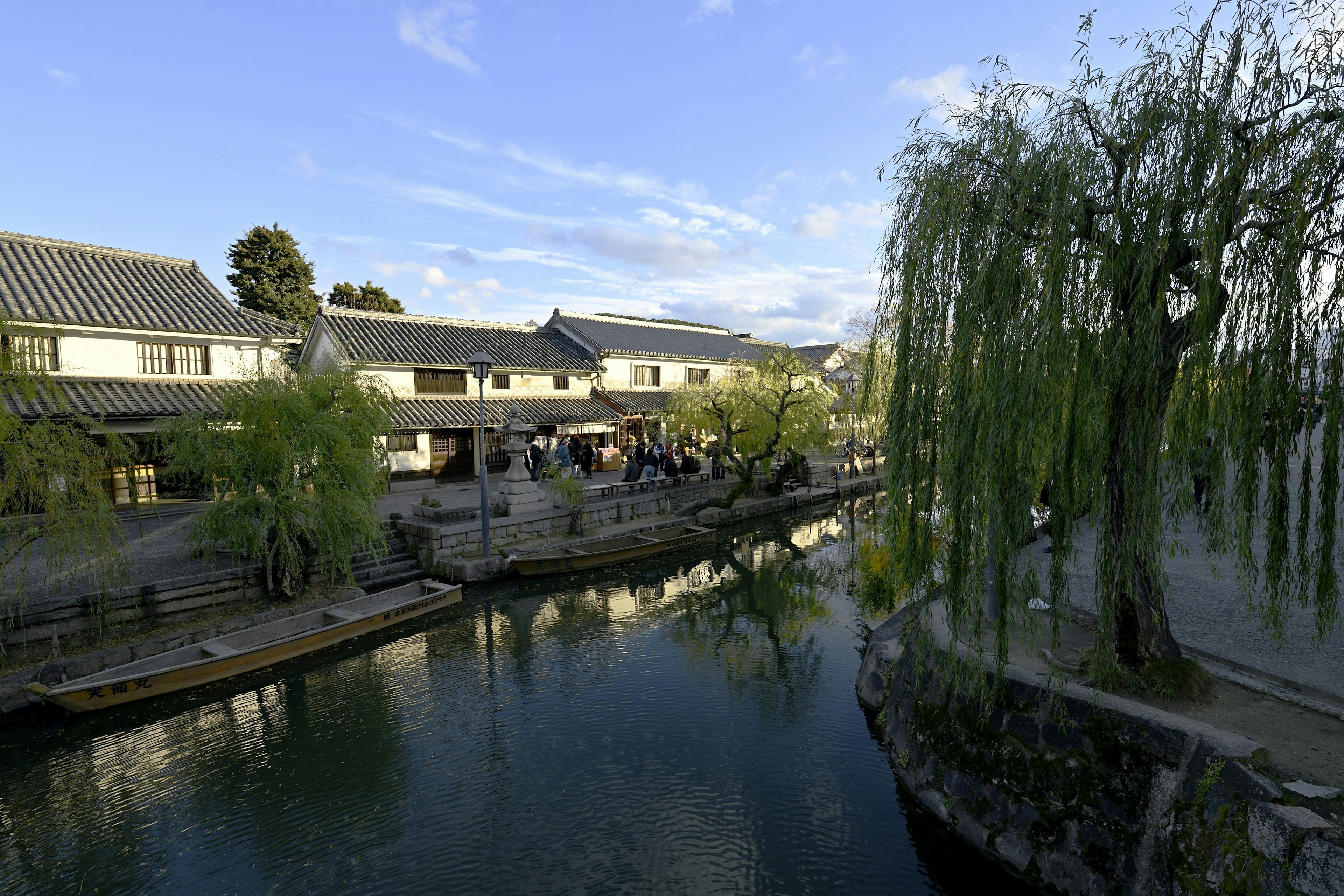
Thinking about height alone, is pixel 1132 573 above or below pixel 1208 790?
above

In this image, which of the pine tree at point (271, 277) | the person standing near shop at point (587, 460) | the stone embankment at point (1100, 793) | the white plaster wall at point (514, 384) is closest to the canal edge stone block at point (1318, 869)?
the stone embankment at point (1100, 793)

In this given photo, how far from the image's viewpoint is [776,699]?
31.5 ft

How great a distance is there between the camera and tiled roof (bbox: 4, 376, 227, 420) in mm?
15523

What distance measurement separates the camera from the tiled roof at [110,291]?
16719mm

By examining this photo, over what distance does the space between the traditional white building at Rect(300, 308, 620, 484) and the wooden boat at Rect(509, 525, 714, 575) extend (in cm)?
743

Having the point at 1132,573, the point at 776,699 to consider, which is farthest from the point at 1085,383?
the point at 776,699

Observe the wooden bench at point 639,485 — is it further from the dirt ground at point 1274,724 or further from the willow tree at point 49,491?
the dirt ground at point 1274,724

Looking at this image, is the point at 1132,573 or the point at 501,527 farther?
the point at 501,527

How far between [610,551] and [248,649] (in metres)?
8.46

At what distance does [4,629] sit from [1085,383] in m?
14.8

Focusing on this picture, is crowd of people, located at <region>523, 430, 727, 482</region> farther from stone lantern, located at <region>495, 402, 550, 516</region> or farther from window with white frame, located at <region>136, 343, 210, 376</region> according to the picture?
window with white frame, located at <region>136, 343, 210, 376</region>

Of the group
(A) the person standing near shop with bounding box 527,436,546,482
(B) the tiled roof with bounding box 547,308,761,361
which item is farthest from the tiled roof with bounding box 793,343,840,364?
(A) the person standing near shop with bounding box 527,436,546,482

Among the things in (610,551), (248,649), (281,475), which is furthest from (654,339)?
(248,649)

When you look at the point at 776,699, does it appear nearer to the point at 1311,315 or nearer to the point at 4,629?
the point at 1311,315
